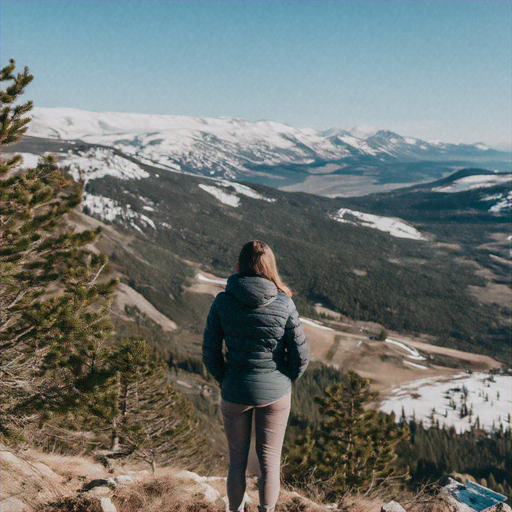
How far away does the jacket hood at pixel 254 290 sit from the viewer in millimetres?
5863

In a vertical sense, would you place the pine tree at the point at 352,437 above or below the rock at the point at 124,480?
below

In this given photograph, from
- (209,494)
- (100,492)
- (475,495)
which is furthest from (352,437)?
(100,492)

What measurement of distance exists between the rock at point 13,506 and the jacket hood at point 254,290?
644 centimetres

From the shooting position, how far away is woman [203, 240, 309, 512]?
5.94m

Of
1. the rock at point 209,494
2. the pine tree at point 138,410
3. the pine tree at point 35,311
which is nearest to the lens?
the rock at point 209,494

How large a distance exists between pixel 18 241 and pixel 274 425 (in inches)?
393

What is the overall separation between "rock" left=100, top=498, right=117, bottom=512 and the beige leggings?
2.89m

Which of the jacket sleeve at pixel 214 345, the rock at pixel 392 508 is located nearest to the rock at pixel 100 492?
the jacket sleeve at pixel 214 345

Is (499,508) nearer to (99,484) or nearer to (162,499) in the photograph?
(162,499)

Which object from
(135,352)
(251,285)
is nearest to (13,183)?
Answer: (135,352)

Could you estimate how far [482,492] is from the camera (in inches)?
403

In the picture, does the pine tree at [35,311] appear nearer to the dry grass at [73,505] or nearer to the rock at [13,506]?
the rock at [13,506]

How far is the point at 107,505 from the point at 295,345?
5499mm

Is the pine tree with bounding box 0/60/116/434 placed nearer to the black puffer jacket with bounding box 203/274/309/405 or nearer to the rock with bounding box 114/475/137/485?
the rock with bounding box 114/475/137/485
